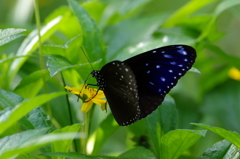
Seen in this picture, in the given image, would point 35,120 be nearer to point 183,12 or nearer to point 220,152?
point 220,152

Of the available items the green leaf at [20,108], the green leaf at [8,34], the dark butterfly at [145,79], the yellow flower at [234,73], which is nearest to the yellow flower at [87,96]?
the dark butterfly at [145,79]

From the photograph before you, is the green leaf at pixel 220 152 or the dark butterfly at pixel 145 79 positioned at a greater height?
the dark butterfly at pixel 145 79

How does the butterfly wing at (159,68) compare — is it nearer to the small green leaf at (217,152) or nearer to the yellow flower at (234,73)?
the small green leaf at (217,152)

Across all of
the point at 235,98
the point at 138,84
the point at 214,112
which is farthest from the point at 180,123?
the point at 138,84

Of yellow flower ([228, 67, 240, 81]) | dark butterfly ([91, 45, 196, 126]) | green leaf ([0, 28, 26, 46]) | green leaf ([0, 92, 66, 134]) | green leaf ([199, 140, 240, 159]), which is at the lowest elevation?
yellow flower ([228, 67, 240, 81])

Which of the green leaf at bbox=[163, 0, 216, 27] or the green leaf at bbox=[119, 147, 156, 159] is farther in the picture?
the green leaf at bbox=[163, 0, 216, 27]

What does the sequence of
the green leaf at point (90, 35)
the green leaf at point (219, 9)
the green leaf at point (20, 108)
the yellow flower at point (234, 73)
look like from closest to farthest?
the green leaf at point (20, 108) < the green leaf at point (90, 35) < the green leaf at point (219, 9) < the yellow flower at point (234, 73)

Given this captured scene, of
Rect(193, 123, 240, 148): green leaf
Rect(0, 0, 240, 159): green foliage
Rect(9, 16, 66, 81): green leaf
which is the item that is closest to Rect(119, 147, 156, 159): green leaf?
Rect(0, 0, 240, 159): green foliage

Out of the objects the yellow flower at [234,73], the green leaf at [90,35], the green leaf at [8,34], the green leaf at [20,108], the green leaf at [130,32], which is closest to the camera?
the green leaf at [20,108]

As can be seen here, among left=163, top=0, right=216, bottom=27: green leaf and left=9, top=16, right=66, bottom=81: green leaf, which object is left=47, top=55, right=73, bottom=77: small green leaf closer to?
left=9, top=16, right=66, bottom=81: green leaf
